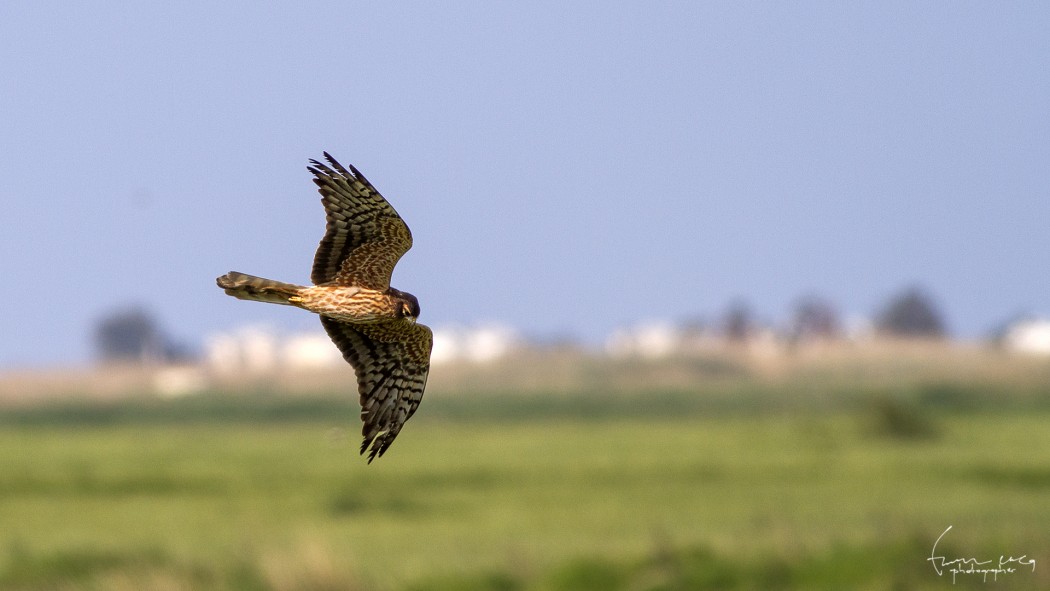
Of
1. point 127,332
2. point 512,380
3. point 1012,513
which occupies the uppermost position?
point 127,332

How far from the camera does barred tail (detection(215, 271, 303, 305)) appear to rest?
7664 millimetres

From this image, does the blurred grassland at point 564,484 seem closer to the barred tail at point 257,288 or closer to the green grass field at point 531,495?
the green grass field at point 531,495

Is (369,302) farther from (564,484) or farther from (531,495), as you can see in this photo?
(564,484)

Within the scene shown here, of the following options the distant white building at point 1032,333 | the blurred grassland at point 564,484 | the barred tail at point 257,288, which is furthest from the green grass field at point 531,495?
the distant white building at point 1032,333

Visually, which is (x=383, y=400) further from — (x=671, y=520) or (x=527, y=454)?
(x=527, y=454)

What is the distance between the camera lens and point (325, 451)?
56875mm

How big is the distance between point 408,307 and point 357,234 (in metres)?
0.46

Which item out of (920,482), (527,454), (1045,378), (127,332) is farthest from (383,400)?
(127,332)

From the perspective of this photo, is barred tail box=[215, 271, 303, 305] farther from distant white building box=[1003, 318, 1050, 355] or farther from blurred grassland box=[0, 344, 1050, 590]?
distant white building box=[1003, 318, 1050, 355]

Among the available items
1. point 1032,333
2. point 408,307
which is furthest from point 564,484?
point 1032,333

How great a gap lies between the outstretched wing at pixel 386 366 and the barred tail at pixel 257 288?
33 centimetres

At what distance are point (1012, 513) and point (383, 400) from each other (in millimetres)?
31460

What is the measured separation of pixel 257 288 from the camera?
25.2 feet

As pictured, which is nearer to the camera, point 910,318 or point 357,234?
point 357,234
